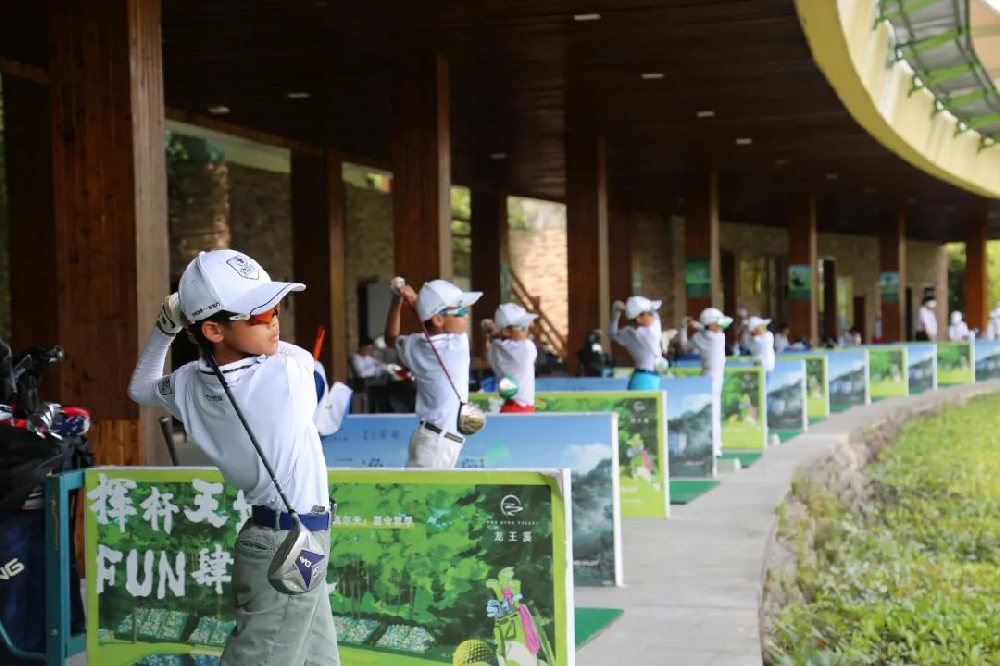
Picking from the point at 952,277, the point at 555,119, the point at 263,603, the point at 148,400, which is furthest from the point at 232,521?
the point at 952,277

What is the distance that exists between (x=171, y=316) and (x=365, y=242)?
1857cm

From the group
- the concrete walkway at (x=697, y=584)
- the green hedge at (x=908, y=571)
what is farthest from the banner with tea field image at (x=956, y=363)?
the concrete walkway at (x=697, y=584)

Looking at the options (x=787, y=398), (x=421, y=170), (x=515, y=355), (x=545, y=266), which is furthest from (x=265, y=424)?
(x=545, y=266)

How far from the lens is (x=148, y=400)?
13.8 feet

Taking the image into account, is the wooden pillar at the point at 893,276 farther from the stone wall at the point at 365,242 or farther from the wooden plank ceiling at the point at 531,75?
the stone wall at the point at 365,242

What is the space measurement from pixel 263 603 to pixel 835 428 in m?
14.7

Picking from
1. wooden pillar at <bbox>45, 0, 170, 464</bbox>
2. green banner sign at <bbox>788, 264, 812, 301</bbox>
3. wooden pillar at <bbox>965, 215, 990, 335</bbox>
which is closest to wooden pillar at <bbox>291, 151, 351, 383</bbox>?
wooden pillar at <bbox>45, 0, 170, 464</bbox>

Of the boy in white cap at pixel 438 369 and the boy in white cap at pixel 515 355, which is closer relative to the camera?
the boy in white cap at pixel 438 369

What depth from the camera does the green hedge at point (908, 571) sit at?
7.23 metres

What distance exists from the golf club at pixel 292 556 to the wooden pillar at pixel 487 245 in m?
21.0

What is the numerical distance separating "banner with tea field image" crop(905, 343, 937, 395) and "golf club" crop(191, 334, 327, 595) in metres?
22.3

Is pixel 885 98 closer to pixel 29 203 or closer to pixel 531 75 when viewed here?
pixel 531 75

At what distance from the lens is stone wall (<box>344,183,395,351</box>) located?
21559mm

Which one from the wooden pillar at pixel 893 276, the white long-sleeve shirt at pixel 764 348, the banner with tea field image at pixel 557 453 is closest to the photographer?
the banner with tea field image at pixel 557 453
